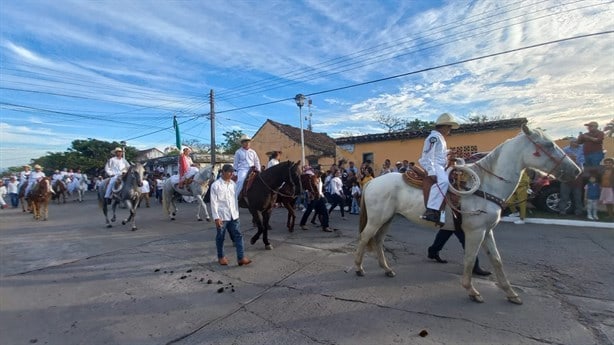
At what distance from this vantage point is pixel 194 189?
1068cm

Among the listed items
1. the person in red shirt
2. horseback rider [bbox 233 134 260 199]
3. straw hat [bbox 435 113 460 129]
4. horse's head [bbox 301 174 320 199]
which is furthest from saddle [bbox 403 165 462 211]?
the person in red shirt

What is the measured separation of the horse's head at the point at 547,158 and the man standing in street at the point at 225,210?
14.8 feet

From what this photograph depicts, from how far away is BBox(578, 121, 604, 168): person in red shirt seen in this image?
8711 millimetres

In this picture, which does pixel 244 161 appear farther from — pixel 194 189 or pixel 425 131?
pixel 425 131

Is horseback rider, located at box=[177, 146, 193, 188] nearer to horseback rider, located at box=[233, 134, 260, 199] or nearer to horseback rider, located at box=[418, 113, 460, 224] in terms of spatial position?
horseback rider, located at box=[233, 134, 260, 199]

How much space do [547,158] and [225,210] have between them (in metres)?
4.85

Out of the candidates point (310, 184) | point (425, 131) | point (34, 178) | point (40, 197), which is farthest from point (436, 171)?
point (34, 178)

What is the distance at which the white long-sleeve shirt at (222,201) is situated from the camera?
513 centimetres

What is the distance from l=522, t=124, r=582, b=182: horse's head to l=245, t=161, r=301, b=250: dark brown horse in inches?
165

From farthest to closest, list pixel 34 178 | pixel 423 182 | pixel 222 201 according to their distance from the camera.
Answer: pixel 34 178, pixel 222 201, pixel 423 182

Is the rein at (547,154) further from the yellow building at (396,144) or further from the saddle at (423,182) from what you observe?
the yellow building at (396,144)

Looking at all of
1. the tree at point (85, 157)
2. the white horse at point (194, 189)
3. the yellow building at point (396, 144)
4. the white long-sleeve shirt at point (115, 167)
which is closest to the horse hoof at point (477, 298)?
the white horse at point (194, 189)

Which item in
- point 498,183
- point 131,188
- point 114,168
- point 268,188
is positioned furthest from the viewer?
point 114,168

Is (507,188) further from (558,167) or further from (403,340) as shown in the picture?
(403,340)
